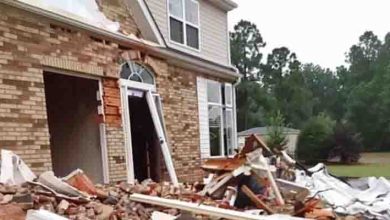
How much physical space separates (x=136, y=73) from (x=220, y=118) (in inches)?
207

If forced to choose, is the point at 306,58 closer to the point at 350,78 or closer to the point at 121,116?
the point at 350,78

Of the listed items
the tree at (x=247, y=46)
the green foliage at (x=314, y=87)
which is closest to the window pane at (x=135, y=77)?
the green foliage at (x=314, y=87)

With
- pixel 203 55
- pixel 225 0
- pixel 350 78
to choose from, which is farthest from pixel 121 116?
pixel 350 78

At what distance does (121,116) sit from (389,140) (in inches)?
1780

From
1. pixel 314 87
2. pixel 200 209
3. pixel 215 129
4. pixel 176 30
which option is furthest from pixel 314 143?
pixel 314 87

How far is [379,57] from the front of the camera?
216 ft

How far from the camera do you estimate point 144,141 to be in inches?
506

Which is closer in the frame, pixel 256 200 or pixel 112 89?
pixel 256 200

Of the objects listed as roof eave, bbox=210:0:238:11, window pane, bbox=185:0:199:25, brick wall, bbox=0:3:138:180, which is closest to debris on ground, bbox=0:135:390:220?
brick wall, bbox=0:3:138:180

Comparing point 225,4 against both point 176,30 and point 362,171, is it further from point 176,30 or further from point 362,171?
point 362,171

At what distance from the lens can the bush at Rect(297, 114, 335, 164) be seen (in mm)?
34812

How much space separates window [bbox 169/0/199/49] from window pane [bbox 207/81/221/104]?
4.07 feet

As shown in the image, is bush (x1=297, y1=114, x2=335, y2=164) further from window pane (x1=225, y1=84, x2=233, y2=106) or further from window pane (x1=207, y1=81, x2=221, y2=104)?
window pane (x1=207, y1=81, x2=221, y2=104)

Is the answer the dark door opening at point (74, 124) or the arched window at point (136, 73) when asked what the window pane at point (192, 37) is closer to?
the arched window at point (136, 73)
